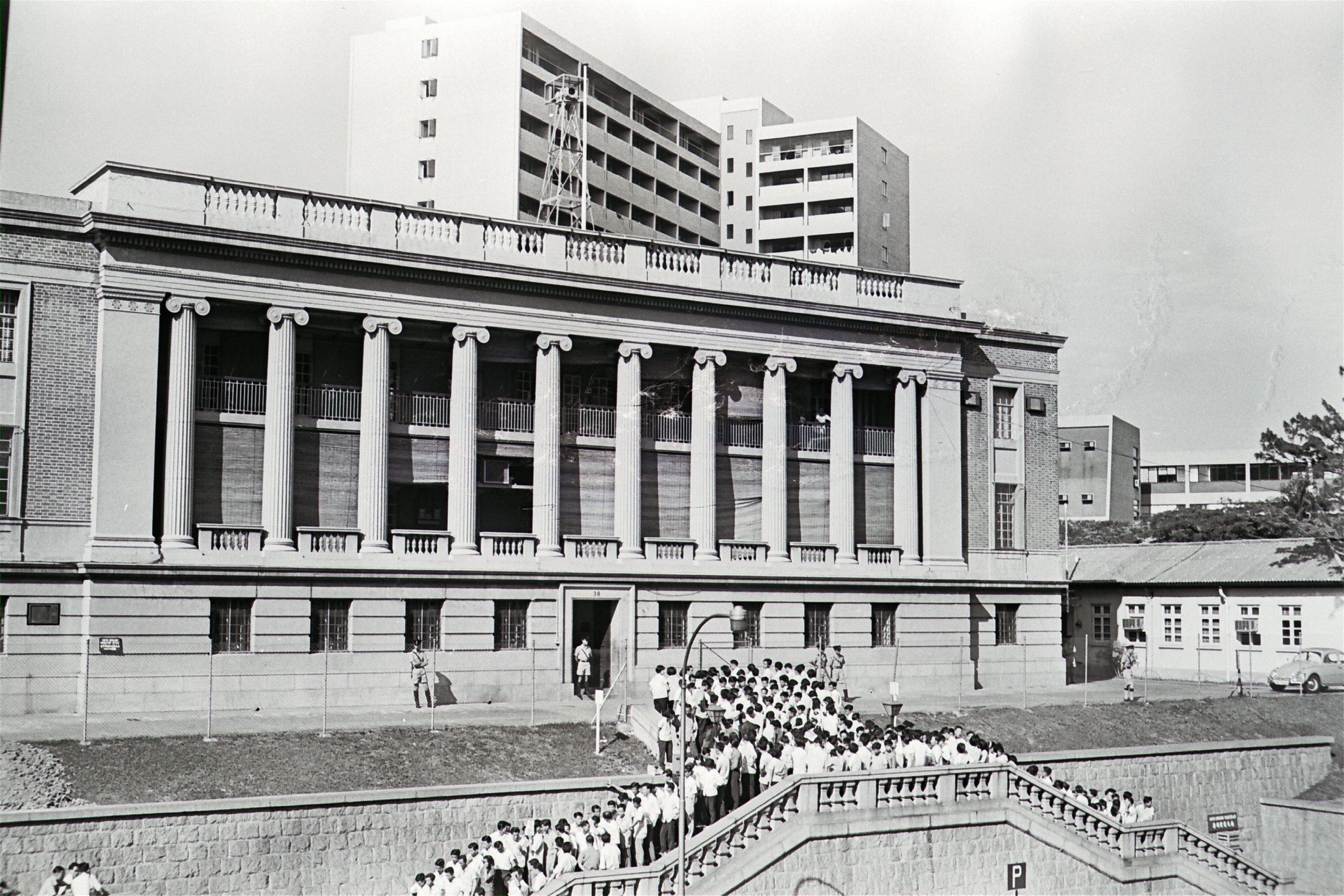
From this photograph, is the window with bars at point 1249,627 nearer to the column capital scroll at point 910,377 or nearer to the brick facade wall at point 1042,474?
the brick facade wall at point 1042,474

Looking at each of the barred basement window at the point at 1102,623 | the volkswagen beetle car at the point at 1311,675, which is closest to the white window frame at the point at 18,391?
the volkswagen beetle car at the point at 1311,675

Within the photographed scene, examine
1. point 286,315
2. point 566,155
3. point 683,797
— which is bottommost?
point 683,797

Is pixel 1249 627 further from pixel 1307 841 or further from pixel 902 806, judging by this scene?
pixel 902 806

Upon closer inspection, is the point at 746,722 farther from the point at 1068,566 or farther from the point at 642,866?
the point at 1068,566

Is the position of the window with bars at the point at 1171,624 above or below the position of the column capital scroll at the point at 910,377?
below

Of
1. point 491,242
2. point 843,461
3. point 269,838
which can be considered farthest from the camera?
point 843,461

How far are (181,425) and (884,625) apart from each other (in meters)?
23.8

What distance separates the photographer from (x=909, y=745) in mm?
30312

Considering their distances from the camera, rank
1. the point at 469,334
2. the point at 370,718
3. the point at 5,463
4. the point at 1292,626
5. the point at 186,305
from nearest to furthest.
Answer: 1. the point at 5,463
2. the point at 370,718
3. the point at 186,305
4. the point at 469,334
5. the point at 1292,626

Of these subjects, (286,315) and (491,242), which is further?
(491,242)

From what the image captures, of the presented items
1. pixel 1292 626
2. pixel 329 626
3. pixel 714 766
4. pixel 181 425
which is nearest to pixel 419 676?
pixel 329 626

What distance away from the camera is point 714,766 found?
27.3 metres

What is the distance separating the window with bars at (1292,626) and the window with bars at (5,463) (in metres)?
45.2

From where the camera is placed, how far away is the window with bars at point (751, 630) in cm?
4400
